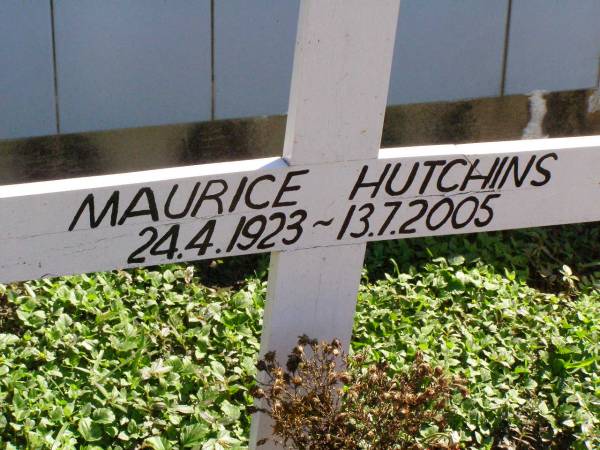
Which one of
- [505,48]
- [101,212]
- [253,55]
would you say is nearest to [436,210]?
[101,212]

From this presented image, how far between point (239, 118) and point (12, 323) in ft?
6.77

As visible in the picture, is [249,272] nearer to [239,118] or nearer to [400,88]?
[239,118]

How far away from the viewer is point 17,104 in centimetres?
508

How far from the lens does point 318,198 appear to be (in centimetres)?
275

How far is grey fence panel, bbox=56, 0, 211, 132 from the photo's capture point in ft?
16.8

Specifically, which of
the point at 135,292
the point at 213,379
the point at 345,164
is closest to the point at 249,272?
the point at 135,292

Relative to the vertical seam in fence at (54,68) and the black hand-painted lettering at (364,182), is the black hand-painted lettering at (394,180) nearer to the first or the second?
the black hand-painted lettering at (364,182)

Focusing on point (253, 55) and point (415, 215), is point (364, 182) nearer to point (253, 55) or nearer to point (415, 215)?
point (415, 215)

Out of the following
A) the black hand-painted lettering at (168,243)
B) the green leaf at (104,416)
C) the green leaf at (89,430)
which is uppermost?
the black hand-painted lettering at (168,243)

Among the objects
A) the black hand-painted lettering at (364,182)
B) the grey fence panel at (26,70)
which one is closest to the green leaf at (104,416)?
the black hand-painted lettering at (364,182)

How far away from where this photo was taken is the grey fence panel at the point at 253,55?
17.4 feet

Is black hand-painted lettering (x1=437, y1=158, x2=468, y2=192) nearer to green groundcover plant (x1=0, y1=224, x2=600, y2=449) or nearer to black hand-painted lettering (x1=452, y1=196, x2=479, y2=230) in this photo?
black hand-painted lettering (x1=452, y1=196, x2=479, y2=230)

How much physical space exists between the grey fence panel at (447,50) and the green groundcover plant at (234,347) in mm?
1497

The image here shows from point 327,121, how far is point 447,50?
10.4 ft
